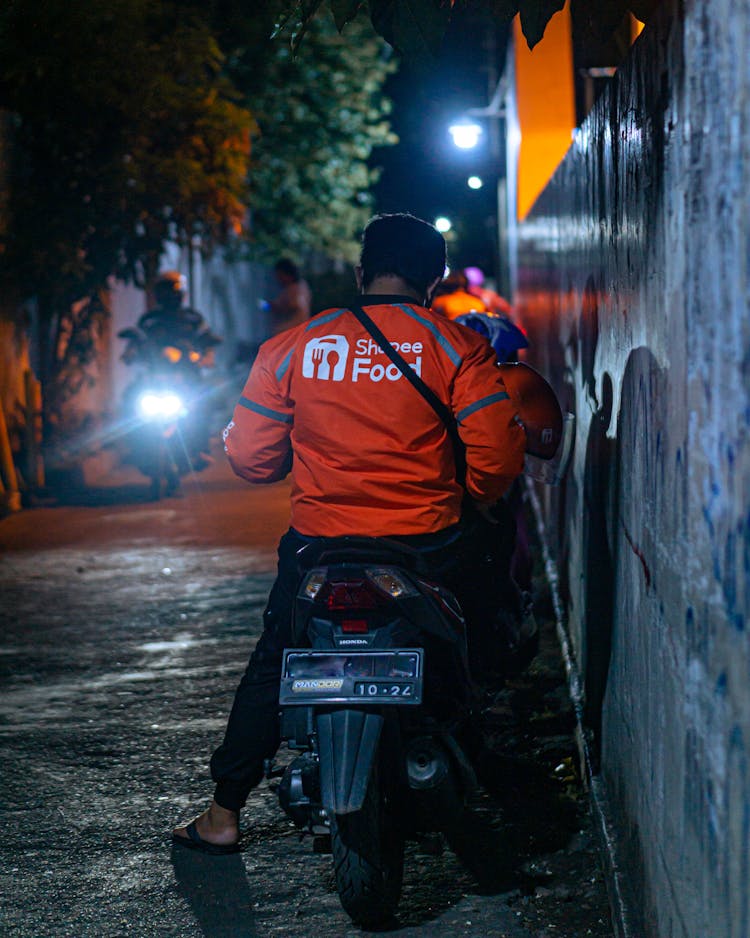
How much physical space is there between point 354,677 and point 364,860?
0.50m

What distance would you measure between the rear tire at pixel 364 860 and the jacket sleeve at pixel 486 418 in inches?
37.2

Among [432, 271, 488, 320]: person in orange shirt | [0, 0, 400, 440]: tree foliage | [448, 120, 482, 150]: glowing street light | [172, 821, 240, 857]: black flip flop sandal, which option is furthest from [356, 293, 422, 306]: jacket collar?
[448, 120, 482, 150]: glowing street light

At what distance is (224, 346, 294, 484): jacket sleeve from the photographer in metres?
4.18

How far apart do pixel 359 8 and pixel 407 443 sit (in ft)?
3.94

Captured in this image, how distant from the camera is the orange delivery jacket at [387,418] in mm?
3992

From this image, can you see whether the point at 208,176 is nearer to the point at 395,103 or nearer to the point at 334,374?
the point at 334,374

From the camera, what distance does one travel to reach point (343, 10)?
354 cm

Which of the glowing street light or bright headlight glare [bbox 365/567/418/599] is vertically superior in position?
the glowing street light

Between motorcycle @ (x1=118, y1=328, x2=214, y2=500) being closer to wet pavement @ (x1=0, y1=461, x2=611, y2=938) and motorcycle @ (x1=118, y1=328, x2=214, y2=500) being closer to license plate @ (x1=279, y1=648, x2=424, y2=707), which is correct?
wet pavement @ (x1=0, y1=461, x2=611, y2=938)

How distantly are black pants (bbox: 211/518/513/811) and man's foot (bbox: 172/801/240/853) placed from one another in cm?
4

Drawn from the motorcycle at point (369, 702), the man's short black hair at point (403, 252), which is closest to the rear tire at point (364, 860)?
the motorcycle at point (369, 702)

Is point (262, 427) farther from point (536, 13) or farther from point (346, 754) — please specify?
point (536, 13)

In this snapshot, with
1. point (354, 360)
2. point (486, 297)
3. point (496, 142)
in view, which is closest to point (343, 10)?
point (354, 360)

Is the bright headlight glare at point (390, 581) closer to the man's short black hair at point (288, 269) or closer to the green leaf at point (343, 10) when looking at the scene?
the green leaf at point (343, 10)
